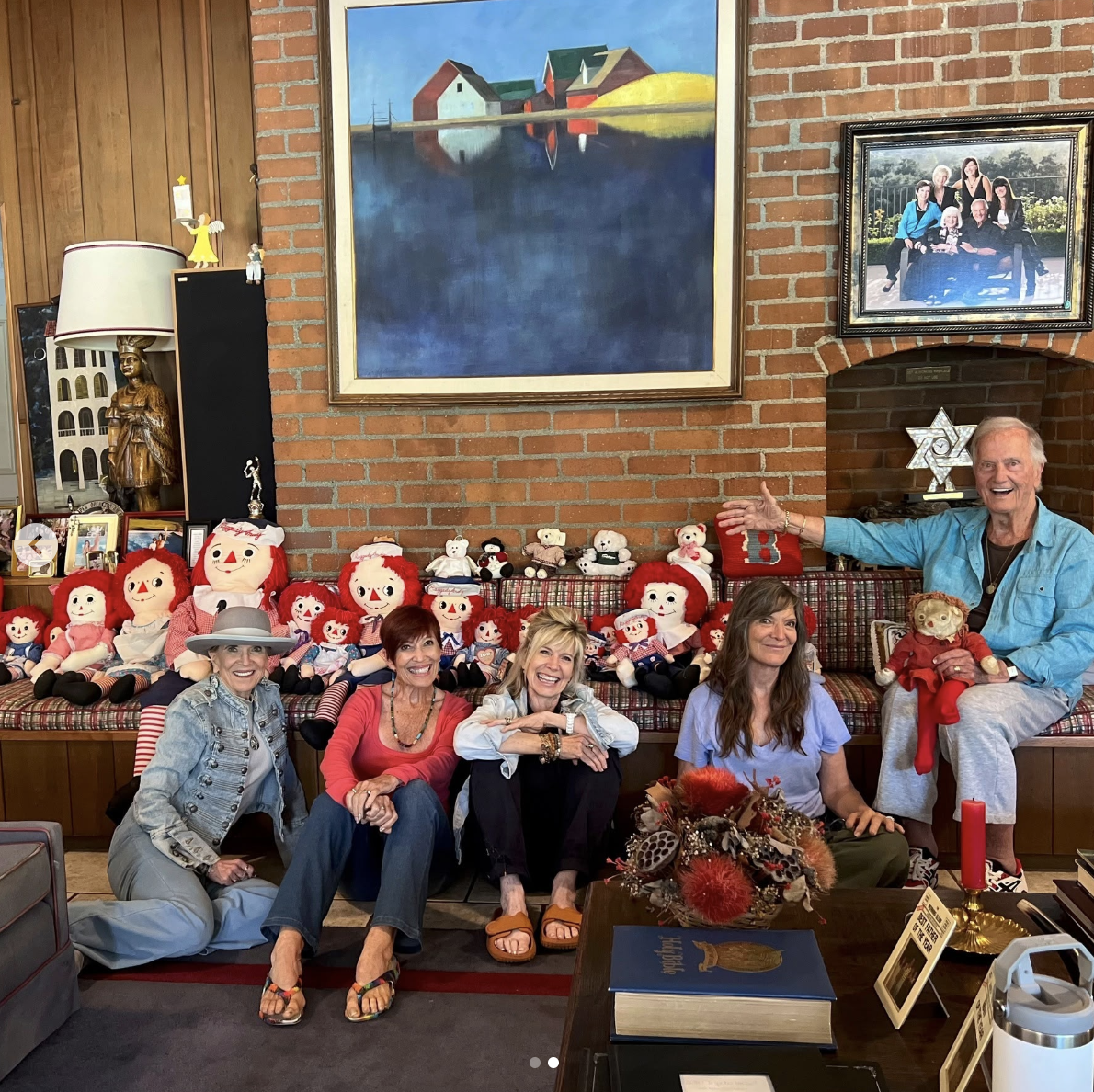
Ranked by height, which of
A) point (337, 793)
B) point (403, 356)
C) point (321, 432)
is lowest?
point (337, 793)

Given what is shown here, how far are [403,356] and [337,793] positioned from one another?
167 centimetres

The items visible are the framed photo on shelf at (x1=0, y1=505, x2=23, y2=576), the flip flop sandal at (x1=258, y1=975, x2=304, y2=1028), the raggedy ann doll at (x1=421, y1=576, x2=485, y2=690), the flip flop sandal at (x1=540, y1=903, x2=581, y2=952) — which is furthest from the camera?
the framed photo on shelf at (x1=0, y1=505, x2=23, y2=576)

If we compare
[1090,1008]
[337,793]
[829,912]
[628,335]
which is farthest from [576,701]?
[1090,1008]

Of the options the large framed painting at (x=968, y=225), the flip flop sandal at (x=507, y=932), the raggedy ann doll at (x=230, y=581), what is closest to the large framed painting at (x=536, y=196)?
the large framed painting at (x=968, y=225)

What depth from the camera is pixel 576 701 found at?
2488mm

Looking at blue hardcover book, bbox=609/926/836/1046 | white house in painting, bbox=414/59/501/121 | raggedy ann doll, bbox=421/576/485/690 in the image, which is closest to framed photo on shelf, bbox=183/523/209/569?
raggedy ann doll, bbox=421/576/485/690

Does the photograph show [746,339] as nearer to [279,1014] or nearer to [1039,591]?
[1039,591]

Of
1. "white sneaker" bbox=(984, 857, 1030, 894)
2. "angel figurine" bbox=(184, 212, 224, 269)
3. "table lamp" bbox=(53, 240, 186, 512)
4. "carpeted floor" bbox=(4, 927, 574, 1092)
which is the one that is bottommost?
"carpeted floor" bbox=(4, 927, 574, 1092)

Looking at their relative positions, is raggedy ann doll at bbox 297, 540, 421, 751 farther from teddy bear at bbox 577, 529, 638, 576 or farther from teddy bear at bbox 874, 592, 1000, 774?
teddy bear at bbox 874, 592, 1000, 774

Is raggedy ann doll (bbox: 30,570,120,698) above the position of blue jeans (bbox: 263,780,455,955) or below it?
above

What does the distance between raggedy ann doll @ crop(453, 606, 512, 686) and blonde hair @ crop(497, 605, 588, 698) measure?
0.57m

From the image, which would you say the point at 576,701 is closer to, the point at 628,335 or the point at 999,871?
the point at 999,871

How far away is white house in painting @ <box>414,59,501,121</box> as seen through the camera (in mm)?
3268

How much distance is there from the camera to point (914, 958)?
139 cm
